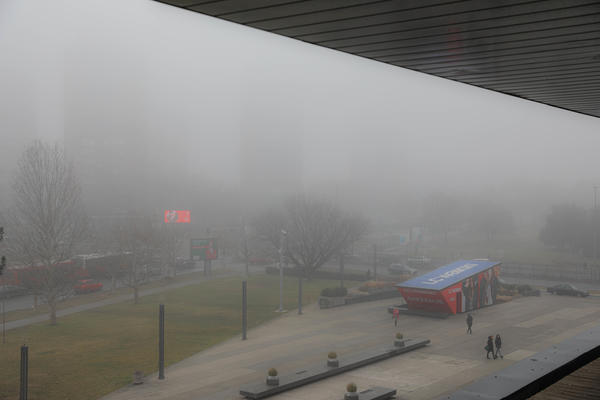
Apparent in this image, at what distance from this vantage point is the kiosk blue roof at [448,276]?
31694 mm

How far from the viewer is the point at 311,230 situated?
53875 mm

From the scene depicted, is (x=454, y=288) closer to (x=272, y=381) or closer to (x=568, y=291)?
(x=568, y=291)

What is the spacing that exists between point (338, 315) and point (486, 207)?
206 ft

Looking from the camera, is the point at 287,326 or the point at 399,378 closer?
the point at 399,378

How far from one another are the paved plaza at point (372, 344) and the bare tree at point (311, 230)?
46.4 ft

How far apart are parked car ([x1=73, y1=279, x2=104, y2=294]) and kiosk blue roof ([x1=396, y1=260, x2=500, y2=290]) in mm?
21959

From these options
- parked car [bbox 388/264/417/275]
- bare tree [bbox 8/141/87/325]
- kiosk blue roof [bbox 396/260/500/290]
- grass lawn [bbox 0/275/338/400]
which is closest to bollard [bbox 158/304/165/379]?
grass lawn [bbox 0/275/338/400]

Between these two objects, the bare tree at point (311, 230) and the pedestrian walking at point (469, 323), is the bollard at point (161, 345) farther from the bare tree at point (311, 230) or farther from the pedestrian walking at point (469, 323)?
the bare tree at point (311, 230)

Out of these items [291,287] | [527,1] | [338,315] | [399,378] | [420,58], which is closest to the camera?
[527,1]

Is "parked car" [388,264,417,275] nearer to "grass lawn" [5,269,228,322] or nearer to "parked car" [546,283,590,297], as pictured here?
"parked car" [546,283,590,297]

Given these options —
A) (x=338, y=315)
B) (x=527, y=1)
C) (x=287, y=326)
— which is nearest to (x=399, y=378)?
(x=287, y=326)

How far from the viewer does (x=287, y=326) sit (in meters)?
30.4

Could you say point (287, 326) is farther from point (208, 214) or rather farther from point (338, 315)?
point (208, 214)

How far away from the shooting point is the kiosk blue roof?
3169cm
